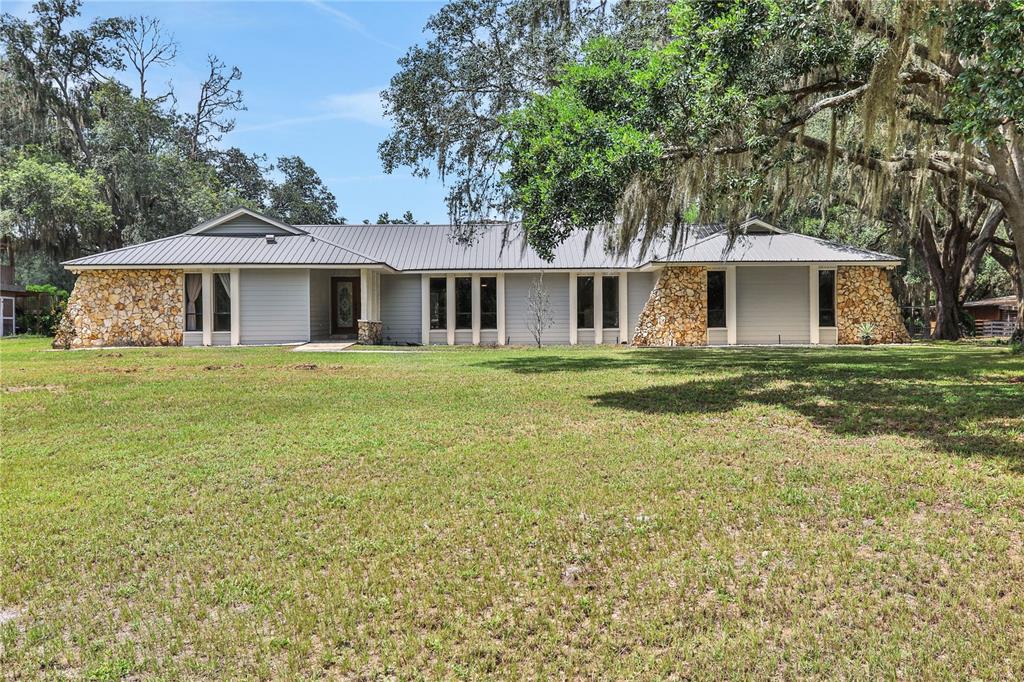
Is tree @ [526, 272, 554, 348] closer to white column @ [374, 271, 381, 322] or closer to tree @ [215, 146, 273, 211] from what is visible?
white column @ [374, 271, 381, 322]

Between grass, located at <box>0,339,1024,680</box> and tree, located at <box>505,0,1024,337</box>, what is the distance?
315 cm

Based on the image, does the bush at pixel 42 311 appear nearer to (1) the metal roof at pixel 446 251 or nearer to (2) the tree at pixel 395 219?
(1) the metal roof at pixel 446 251

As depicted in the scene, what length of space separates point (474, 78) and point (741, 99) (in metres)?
8.86

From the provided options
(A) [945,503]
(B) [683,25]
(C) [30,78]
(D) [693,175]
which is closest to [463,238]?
(D) [693,175]

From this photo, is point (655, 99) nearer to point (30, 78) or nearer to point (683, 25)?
point (683, 25)

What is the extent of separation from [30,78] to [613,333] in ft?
88.2

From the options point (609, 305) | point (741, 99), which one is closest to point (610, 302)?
point (609, 305)

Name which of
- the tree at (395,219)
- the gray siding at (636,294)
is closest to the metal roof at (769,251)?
the gray siding at (636,294)

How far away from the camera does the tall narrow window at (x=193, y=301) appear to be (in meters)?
19.5

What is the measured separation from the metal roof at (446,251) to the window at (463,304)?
71 centimetres

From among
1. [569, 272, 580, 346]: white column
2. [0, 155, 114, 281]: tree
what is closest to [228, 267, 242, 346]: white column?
[569, 272, 580, 346]: white column

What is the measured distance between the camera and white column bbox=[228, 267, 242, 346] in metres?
19.3

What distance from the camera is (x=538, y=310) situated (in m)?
20.3

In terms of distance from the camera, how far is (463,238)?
20.0 m
